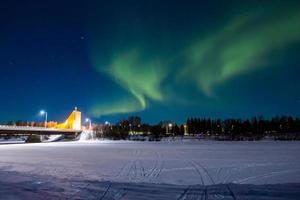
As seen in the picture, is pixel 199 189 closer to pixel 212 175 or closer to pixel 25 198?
pixel 212 175

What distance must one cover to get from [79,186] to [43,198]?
8.24ft

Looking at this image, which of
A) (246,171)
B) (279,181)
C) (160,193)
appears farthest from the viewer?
(246,171)

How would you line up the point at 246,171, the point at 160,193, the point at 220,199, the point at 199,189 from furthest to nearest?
the point at 246,171 < the point at 199,189 < the point at 160,193 < the point at 220,199

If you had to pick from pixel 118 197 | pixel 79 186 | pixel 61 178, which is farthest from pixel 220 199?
pixel 61 178

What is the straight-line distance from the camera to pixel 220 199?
11695 mm

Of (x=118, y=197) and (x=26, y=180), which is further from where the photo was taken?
(x=26, y=180)

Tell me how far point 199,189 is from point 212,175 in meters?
4.30

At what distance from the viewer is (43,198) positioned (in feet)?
39.0

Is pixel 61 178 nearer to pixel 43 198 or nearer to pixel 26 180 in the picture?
pixel 26 180

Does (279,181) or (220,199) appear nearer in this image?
(220,199)

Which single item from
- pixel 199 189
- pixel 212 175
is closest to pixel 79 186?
pixel 199 189

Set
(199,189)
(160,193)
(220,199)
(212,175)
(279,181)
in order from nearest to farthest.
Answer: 1. (220,199)
2. (160,193)
3. (199,189)
4. (279,181)
5. (212,175)

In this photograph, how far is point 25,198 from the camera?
1185 cm

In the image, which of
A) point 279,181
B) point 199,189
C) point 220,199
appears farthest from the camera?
point 279,181
